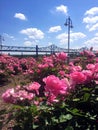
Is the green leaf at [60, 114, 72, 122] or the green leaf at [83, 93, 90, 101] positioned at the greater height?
the green leaf at [83, 93, 90, 101]

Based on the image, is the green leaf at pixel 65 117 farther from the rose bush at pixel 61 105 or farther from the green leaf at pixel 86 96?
the green leaf at pixel 86 96

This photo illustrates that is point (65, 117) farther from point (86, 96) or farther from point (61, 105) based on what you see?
point (86, 96)

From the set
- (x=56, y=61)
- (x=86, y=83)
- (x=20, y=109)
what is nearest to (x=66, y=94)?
(x=86, y=83)

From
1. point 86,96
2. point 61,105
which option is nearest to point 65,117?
point 61,105

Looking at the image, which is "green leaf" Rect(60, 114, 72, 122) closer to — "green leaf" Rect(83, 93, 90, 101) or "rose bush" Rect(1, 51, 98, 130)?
"rose bush" Rect(1, 51, 98, 130)

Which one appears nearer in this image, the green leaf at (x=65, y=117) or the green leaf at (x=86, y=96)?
the green leaf at (x=65, y=117)

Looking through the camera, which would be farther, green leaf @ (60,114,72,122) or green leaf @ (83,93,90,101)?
green leaf @ (83,93,90,101)

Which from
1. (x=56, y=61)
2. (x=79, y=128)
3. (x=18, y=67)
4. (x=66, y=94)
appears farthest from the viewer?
(x=18, y=67)

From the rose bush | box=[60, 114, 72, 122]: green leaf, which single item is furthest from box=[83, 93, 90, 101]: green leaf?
box=[60, 114, 72, 122]: green leaf

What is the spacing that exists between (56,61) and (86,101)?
4344mm

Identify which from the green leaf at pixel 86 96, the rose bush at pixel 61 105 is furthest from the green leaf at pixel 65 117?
the green leaf at pixel 86 96

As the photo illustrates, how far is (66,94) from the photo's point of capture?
10.4 feet

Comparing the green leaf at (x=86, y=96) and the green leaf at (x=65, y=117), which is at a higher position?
the green leaf at (x=86, y=96)

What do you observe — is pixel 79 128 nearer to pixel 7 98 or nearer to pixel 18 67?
pixel 7 98
